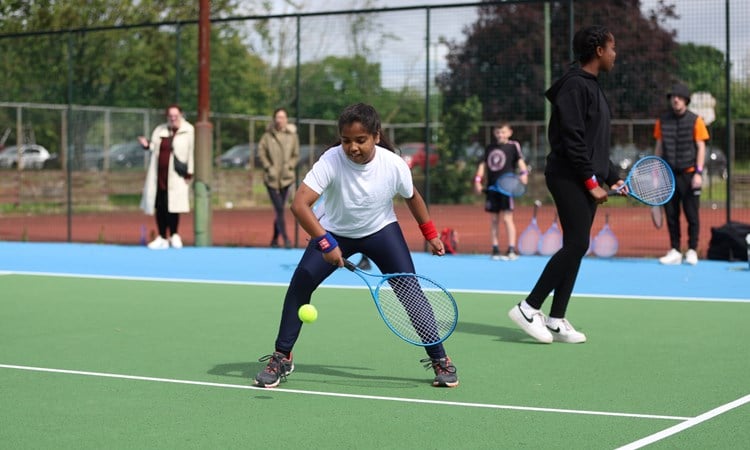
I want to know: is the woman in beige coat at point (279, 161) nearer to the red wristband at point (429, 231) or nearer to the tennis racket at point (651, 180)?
the tennis racket at point (651, 180)

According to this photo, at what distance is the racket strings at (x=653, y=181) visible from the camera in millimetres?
9102

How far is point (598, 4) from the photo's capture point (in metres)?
15.6

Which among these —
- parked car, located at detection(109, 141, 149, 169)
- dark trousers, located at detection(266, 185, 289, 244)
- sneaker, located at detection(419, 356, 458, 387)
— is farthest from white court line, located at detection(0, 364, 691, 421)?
parked car, located at detection(109, 141, 149, 169)

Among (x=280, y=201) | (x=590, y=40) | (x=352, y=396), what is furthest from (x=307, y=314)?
(x=280, y=201)

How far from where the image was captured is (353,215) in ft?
21.6

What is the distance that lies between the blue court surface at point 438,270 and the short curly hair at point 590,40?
3308mm

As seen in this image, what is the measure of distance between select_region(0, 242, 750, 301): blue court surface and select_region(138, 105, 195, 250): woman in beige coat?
501 mm

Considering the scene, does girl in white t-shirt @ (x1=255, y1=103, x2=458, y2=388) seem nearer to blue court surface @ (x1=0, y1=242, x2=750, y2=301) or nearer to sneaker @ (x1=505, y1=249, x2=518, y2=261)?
blue court surface @ (x1=0, y1=242, x2=750, y2=301)

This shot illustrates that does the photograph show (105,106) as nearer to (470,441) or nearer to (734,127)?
(734,127)

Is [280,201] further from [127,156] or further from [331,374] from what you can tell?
[127,156]

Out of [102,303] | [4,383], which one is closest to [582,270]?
[102,303]

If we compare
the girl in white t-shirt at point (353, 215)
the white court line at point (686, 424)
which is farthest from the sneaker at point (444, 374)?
the white court line at point (686, 424)

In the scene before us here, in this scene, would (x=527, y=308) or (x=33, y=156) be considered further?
(x=33, y=156)

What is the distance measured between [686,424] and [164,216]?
1183cm
